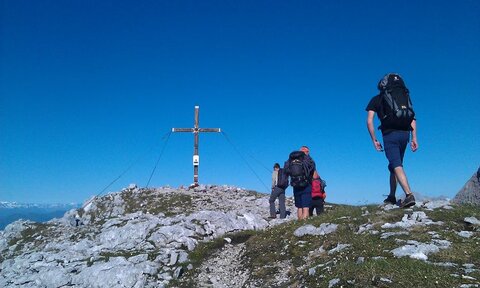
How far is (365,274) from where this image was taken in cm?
692

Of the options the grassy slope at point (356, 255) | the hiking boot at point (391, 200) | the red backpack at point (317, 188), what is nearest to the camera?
the grassy slope at point (356, 255)

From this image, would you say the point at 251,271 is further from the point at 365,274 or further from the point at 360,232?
the point at 365,274

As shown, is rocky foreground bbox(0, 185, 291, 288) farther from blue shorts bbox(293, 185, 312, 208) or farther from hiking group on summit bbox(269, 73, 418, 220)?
hiking group on summit bbox(269, 73, 418, 220)

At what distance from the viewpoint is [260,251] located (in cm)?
1109

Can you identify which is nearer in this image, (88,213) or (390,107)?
(390,107)

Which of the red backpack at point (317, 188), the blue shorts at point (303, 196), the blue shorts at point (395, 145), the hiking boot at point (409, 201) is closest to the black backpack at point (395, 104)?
the blue shorts at point (395, 145)

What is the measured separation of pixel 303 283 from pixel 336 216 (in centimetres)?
448

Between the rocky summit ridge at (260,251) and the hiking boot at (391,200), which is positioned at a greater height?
the hiking boot at (391,200)

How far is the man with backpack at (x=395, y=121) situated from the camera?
A: 10344 millimetres

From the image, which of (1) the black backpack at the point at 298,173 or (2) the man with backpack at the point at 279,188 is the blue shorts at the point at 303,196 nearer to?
(1) the black backpack at the point at 298,173

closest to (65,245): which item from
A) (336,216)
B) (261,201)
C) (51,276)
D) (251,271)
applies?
(51,276)

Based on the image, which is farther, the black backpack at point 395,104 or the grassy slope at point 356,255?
the black backpack at point 395,104

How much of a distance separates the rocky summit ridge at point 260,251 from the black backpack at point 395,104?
2.42 meters

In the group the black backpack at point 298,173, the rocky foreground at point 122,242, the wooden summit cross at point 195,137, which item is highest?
the wooden summit cross at point 195,137
